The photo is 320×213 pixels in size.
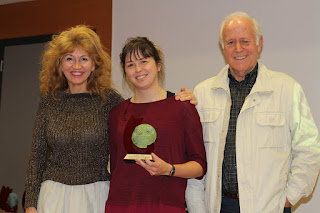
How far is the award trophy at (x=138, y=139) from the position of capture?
79.9 inches

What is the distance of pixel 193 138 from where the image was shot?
6.98 ft

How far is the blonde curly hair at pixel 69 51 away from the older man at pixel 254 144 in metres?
0.74

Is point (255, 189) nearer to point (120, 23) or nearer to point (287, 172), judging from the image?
point (287, 172)

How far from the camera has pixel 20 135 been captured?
226 inches

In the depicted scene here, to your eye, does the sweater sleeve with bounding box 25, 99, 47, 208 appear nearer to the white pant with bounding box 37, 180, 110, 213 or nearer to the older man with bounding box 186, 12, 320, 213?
the white pant with bounding box 37, 180, 110, 213

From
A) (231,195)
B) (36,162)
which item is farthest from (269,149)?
(36,162)

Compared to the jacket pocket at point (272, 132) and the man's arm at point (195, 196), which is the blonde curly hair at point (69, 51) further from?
the jacket pocket at point (272, 132)

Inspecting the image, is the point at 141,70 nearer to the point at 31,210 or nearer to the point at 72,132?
the point at 72,132

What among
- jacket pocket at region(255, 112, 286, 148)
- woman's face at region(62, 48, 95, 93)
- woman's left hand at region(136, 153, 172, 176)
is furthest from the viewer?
woman's face at region(62, 48, 95, 93)

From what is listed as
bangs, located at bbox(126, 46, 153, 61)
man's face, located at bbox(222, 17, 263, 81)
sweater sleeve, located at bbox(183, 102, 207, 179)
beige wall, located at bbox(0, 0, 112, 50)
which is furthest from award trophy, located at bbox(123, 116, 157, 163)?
beige wall, located at bbox(0, 0, 112, 50)

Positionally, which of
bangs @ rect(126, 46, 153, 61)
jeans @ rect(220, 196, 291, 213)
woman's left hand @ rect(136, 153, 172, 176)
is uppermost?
bangs @ rect(126, 46, 153, 61)

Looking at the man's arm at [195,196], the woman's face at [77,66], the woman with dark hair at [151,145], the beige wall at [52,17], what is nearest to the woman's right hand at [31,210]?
the woman with dark hair at [151,145]

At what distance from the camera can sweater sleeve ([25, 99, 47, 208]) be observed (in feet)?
7.45

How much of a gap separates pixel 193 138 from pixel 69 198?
0.79 meters
